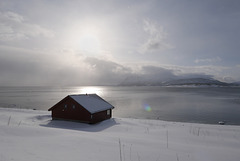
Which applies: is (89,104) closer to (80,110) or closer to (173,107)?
(80,110)

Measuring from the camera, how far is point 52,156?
22.2 feet

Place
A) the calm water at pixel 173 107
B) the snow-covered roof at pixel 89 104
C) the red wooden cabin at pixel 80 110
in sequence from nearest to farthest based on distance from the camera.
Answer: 1. the red wooden cabin at pixel 80 110
2. the snow-covered roof at pixel 89 104
3. the calm water at pixel 173 107

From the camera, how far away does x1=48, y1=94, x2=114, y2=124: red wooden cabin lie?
27.4 metres

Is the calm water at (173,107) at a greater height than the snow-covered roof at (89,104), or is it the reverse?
the snow-covered roof at (89,104)

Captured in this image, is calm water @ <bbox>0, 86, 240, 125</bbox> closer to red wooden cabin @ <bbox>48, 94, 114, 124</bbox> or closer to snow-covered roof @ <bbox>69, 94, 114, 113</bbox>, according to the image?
snow-covered roof @ <bbox>69, 94, 114, 113</bbox>

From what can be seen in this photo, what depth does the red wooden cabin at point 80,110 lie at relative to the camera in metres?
27.4

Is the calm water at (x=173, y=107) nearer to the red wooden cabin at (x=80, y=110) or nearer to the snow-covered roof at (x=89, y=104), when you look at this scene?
the snow-covered roof at (x=89, y=104)

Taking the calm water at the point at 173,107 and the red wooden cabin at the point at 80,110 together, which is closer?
the red wooden cabin at the point at 80,110

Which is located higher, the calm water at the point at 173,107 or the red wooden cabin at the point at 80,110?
the red wooden cabin at the point at 80,110

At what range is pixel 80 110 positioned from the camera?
92.1 feet

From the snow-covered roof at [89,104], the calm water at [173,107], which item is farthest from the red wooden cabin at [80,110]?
the calm water at [173,107]

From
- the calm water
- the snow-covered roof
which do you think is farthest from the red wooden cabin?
the calm water

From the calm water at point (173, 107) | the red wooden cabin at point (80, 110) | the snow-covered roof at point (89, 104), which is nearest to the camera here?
the red wooden cabin at point (80, 110)

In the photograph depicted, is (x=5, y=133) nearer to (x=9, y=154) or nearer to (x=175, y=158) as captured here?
(x=9, y=154)
